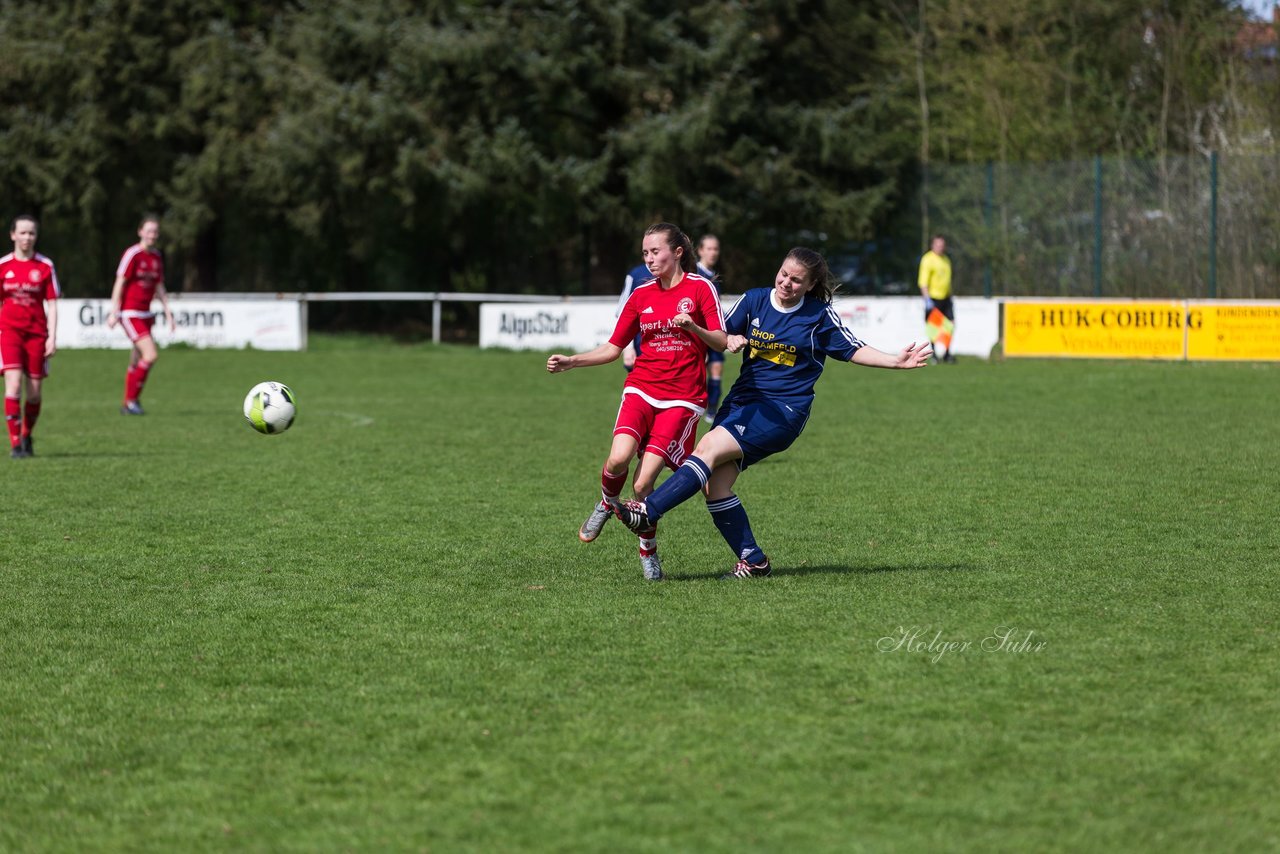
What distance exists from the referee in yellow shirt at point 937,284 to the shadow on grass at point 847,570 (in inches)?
651

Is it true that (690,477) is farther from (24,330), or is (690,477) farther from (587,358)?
(24,330)

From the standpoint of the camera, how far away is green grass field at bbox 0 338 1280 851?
4.16 m

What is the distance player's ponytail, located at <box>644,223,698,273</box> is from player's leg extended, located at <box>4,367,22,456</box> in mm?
7420

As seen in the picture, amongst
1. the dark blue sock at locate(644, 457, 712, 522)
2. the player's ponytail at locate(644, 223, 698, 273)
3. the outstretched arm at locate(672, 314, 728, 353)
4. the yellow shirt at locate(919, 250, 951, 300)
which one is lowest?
the dark blue sock at locate(644, 457, 712, 522)

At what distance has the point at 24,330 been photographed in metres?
12.8

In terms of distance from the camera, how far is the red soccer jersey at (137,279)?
1684cm

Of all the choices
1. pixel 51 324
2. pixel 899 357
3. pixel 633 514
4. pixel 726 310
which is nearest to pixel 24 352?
pixel 51 324

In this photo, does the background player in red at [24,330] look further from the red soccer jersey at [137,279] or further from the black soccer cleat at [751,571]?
the black soccer cleat at [751,571]

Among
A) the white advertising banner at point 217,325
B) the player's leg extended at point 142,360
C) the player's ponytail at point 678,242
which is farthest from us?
the white advertising banner at point 217,325

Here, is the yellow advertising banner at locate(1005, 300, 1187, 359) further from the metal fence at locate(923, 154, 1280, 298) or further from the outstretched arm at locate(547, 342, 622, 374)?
the outstretched arm at locate(547, 342, 622, 374)

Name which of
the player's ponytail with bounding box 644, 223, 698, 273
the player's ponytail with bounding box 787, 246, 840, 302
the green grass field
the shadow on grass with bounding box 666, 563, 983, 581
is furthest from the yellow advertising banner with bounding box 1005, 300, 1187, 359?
the player's ponytail with bounding box 644, 223, 698, 273

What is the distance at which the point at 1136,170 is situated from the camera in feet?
87.4

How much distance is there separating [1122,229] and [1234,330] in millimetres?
4241

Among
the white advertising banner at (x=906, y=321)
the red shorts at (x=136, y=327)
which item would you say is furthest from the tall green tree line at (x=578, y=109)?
the red shorts at (x=136, y=327)
